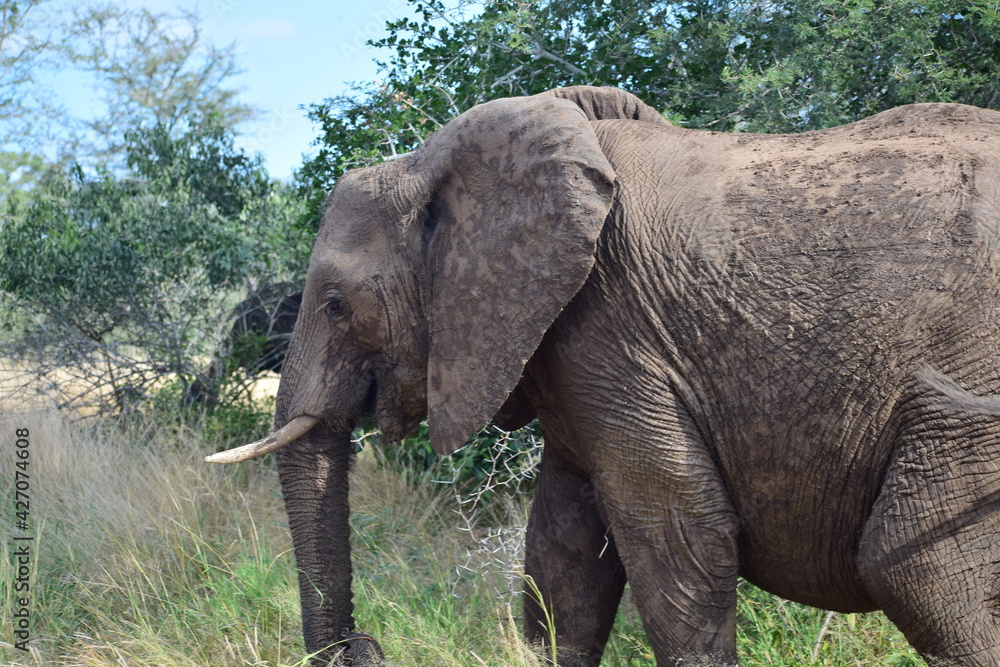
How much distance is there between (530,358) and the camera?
3.19m

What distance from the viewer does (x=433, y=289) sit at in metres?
3.35

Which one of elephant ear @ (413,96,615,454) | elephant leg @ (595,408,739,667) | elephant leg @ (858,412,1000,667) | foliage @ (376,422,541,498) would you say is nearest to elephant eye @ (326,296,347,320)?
elephant ear @ (413,96,615,454)

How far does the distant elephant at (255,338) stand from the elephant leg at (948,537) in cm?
605

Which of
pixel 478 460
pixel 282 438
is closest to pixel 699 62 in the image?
pixel 478 460

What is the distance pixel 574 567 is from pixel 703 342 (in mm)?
1217

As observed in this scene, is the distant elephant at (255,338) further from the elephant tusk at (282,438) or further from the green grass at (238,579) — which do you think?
the elephant tusk at (282,438)

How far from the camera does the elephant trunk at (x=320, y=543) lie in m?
3.53

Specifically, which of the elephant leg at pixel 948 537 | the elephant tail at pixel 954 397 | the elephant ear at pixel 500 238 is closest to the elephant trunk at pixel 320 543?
the elephant ear at pixel 500 238

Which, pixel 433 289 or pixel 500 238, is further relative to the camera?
pixel 433 289

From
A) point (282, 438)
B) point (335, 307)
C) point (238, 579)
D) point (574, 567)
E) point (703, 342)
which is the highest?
point (335, 307)

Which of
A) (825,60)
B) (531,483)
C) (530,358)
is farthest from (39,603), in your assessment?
(825,60)

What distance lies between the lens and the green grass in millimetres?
4242

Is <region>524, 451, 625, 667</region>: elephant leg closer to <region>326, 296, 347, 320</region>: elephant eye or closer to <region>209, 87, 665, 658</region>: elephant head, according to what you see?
<region>209, 87, 665, 658</region>: elephant head

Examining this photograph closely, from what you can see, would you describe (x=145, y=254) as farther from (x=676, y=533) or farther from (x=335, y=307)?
(x=676, y=533)
